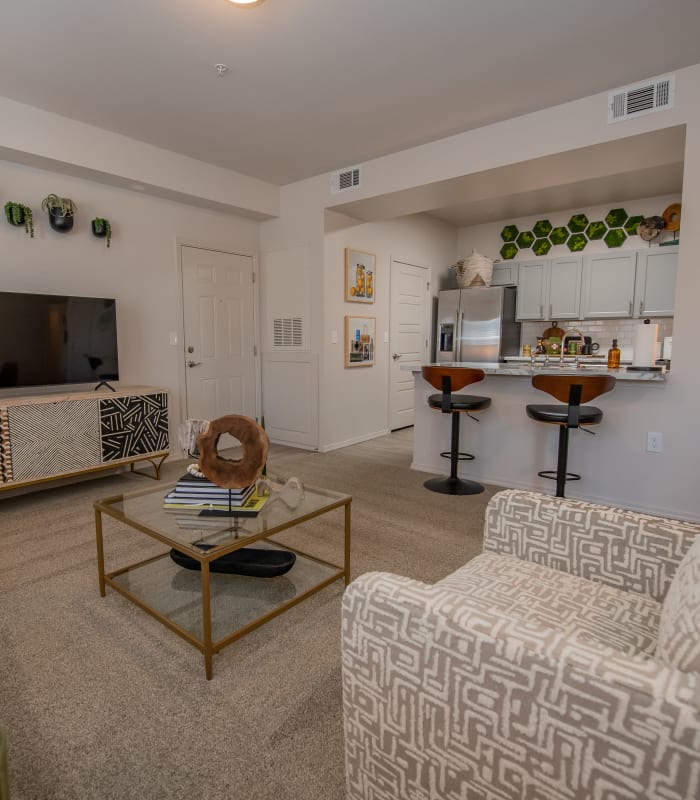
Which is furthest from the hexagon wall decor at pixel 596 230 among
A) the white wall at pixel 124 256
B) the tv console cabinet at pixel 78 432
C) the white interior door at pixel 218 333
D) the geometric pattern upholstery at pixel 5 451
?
the geometric pattern upholstery at pixel 5 451

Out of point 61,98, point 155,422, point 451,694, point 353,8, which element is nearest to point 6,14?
point 61,98

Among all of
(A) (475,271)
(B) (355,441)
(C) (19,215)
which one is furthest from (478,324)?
(C) (19,215)

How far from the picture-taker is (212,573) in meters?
2.29

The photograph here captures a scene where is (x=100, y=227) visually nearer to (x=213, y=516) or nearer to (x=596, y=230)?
(x=213, y=516)

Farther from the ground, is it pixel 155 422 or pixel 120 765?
pixel 155 422

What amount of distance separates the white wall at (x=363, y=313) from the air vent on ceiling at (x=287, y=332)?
351 mm

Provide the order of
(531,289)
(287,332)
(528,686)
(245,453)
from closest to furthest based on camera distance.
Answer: (528,686) → (245,453) → (287,332) → (531,289)

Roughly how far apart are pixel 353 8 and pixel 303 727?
303 centimetres

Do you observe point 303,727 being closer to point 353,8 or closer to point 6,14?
point 353,8

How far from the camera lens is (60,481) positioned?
3.87 metres

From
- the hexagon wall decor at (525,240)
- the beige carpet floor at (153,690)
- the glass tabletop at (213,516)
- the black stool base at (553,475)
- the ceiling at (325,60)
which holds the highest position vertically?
the ceiling at (325,60)

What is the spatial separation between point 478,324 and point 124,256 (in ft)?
13.4

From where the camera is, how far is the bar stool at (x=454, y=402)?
11.5ft

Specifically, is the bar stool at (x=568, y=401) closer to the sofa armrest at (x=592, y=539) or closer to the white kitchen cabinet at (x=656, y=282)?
the sofa armrest at (x=592, y=539)
